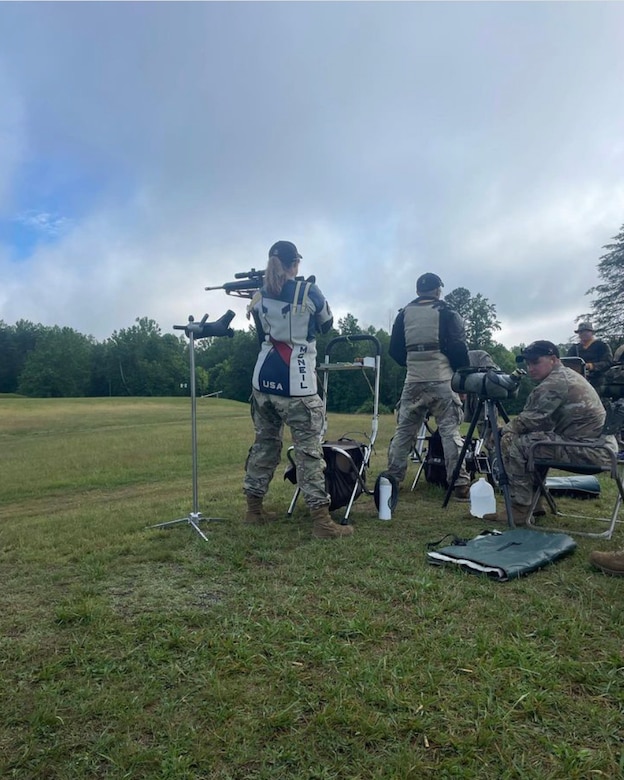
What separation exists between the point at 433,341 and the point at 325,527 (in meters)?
2.30

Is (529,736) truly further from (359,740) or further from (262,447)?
(262,447)

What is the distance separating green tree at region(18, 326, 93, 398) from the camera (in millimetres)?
56938

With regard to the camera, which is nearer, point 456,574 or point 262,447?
point 456,574

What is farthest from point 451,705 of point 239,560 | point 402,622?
point 239,560

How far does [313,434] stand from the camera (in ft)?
12.9

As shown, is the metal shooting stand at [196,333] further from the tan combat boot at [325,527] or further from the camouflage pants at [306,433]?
the tan combat boot at [325,527]

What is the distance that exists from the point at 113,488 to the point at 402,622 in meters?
6.21

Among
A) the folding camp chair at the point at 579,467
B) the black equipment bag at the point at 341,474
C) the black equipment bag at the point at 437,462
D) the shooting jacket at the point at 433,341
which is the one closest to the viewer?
the folding camp chair at the point at 579,467

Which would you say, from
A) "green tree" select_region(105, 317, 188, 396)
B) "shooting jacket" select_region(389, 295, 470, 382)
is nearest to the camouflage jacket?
"shooting jacket" select_region(389, 295, 470, 382)

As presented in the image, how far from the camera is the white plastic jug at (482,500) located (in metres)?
4.37

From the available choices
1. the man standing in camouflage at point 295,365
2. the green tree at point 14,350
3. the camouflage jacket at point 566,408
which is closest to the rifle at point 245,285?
the man standing in camouflage at point 295,365

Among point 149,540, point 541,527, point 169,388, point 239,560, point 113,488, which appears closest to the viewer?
point 239,560

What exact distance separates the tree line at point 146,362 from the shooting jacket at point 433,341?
40.4 meters

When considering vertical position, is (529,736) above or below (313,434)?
below
